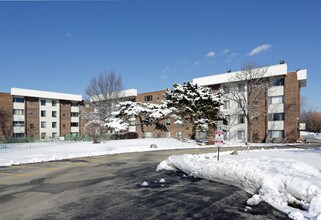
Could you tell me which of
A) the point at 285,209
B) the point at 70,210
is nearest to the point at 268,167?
the point at 285,209

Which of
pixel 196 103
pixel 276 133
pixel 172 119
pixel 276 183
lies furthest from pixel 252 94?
pixel 276 183

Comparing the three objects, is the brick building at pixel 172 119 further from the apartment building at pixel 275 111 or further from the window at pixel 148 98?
the window at pixel 148 98

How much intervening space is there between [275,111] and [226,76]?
10.4m

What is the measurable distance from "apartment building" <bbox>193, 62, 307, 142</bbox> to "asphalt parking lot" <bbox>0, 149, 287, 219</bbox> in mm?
32234

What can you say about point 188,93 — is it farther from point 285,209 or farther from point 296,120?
point 285,209

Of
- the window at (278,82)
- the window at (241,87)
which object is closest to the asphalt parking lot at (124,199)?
the window at (278,82)

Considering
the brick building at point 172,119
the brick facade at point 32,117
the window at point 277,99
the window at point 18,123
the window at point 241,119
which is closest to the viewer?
the brick building at point 172,119

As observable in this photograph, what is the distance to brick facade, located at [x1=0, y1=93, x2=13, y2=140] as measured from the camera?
4884 centimetres

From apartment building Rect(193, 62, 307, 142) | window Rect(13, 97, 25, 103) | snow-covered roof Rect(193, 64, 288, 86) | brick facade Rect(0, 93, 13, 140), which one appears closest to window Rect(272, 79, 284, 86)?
apartment building Rect(193, 62, 307, 142)

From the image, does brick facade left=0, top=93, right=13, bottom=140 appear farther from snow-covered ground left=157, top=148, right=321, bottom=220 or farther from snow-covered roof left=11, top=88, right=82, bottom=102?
snow-covered ground left=157, top=148, right=321, bottom=220

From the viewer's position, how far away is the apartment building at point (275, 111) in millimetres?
37966

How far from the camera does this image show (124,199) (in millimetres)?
7008

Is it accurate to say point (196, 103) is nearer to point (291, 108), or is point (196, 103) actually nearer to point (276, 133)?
point (276, 133)

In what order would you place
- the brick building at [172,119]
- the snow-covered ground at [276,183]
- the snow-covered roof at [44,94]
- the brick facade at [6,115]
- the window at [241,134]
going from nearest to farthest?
the snow-covered ground at [276,183], the brick building at [172,119], the window at [241,134], the brick facade at [6,115], the snow-covered roof at [44,94]
